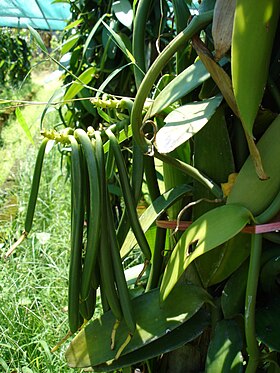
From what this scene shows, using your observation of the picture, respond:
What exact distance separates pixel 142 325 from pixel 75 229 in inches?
5.2

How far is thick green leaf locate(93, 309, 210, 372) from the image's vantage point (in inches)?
24.3

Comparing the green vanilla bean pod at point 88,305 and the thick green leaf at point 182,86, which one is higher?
the thick green leaf at point 182,86

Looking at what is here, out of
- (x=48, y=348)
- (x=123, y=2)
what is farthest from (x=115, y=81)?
(x=48, y=348)

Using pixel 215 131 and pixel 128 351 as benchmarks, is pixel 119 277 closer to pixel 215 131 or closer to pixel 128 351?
pixel 128 351

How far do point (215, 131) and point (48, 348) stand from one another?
93 centimetres

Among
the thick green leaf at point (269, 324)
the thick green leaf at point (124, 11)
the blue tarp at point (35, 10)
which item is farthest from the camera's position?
the blue tarp at point (35, 10)

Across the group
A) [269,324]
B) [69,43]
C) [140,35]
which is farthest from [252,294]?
[69,43]

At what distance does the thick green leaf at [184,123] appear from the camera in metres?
0.52

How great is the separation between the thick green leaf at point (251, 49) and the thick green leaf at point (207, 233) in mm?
84

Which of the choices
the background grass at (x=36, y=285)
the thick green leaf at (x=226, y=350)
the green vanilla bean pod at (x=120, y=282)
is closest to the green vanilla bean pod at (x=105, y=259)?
the green vanilla bean pod at (x=120, y=282)

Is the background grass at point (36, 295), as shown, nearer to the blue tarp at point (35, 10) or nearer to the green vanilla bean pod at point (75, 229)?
the green vanilla bean pod at point (75, 229)

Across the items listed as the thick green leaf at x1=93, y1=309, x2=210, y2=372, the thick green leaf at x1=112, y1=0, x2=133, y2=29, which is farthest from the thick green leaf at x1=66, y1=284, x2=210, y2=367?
the thick green leaf at x1=112, y1=0, x2=133, y2=29

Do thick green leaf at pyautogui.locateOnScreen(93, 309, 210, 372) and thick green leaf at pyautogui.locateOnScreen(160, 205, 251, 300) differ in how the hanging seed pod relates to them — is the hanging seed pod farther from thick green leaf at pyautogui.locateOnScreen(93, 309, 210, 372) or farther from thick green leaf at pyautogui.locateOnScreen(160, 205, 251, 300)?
thick green leaf at pyautogui.locateOnScreen(93, 309, 210, 372)

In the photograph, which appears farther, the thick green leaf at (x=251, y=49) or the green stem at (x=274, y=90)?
the green stem at (x=274, y=90)
